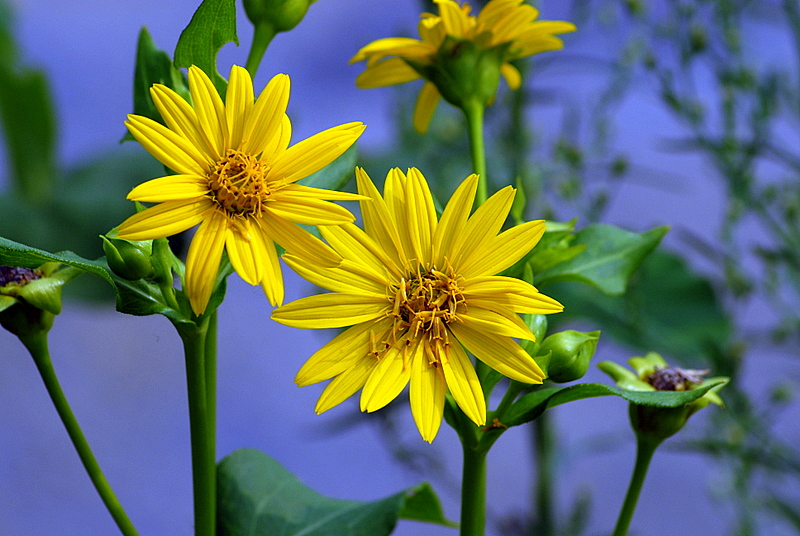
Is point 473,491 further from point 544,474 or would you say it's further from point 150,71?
point 544,474

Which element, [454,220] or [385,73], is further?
[385,73]

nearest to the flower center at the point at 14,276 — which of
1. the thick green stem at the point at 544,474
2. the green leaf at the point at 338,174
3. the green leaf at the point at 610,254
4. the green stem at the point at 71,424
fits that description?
the green stem at the point at 71,424

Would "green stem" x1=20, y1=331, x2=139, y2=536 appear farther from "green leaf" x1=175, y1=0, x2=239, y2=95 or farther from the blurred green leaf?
the blurred green leaf

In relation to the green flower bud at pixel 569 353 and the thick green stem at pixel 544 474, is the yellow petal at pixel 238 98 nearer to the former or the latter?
the green flower bud at pixel 569 353

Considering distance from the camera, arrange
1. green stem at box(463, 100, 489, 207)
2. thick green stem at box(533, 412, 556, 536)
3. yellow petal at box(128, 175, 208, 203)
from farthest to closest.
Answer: thick green stem at box(533, 412, 556, 536), green stem at box(463, 100, 489, 207), yellow petal at box(128, 175, 208, 203)

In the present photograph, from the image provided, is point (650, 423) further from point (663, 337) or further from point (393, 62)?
point (663, 337)

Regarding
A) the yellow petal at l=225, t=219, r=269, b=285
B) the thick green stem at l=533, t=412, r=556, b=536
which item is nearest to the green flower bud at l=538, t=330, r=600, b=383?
the yellow petal at l=225, t=219, r=269, b=285

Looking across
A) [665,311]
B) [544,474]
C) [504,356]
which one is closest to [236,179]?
[504,356]

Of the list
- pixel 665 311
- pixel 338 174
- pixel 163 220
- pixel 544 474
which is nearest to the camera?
pixel 163 220
